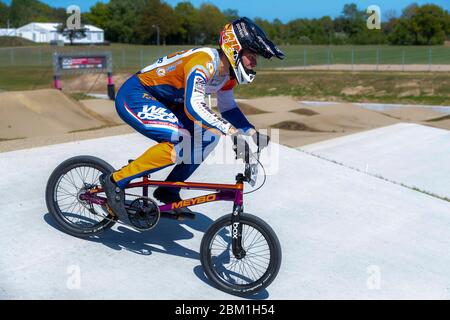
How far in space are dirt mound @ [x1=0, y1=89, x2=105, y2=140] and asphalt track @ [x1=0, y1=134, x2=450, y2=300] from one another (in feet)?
19.2

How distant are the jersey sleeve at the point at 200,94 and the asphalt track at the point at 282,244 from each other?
126 cm

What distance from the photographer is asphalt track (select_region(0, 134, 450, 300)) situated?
452 cm

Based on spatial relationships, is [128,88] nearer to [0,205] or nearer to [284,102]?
[0,205]

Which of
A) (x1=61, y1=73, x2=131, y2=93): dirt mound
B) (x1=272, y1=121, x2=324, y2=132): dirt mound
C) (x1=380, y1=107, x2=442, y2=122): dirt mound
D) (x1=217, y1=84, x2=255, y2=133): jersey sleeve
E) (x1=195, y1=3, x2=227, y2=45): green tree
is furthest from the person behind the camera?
(x1=195, y1=3, x2=227, y2=45): green tree

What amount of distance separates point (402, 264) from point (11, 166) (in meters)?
4.69

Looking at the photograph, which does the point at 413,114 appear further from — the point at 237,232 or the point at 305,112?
the point at 237,232

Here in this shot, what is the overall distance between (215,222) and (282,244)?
121 centimetres

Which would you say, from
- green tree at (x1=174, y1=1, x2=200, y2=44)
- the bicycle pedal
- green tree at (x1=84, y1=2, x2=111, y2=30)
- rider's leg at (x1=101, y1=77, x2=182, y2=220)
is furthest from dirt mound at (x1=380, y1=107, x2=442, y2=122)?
green tree at (x1=84, y1=2, x2=111, y2=30)

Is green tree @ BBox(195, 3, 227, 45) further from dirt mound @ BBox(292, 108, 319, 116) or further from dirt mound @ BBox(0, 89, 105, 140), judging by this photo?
dirt mound @ BBox(0, 89, 105, 140)

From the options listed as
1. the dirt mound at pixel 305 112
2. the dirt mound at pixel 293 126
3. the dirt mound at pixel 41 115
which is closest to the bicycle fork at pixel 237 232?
the dirt mound at pixel 41 115

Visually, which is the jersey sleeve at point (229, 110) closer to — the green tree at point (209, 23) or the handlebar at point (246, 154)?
the handlebar at point (246, 154)

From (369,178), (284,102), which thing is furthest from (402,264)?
(284,102)

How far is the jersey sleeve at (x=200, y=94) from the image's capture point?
4301 mm

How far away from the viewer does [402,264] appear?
204 inches
